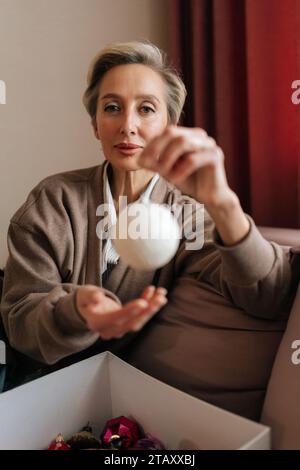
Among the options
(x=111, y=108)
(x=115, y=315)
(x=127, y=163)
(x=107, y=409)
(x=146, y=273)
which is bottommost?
(x=107, y=409)

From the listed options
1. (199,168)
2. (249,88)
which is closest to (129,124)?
(199,168)

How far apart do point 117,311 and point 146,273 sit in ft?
1.47

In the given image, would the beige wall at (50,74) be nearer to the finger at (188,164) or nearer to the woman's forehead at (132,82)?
the woman's forehead at (132,82)

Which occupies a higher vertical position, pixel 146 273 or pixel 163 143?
pixel 163 143

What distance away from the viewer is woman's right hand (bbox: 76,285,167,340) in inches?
21.5

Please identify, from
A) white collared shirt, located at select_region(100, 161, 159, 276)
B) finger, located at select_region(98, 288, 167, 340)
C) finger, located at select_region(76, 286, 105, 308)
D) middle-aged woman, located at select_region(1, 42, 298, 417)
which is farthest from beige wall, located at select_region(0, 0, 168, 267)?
finger, located at select_region(98, 288, 167, 340)

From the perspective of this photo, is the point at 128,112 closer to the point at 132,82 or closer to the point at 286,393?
the point at 132,82

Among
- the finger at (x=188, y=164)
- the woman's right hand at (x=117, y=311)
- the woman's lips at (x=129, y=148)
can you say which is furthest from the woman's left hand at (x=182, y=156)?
the woman's lips at (x=129, y=148)

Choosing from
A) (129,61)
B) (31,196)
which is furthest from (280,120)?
(31,196)

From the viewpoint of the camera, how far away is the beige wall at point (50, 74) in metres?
1.71

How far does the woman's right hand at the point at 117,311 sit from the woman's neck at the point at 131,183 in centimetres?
38

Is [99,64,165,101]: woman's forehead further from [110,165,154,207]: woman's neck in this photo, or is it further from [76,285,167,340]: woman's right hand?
[76,285,167,340]: woman's right hand

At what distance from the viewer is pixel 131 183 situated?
3.26ft

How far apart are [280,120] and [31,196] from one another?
913 millimetres
